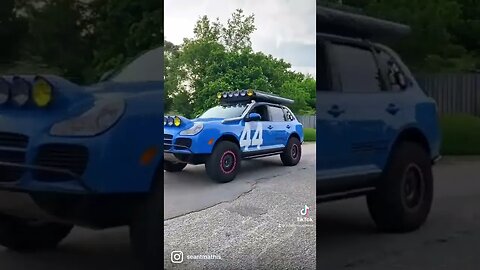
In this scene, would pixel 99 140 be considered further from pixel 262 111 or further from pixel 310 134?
pixel 310 134

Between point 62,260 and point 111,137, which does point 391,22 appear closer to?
point 111,137

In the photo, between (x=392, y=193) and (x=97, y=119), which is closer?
(x=97, y=119)

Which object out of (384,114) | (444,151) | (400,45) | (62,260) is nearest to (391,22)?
(400,45)

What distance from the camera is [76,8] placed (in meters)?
3.33

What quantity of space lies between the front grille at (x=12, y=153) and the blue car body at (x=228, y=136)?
772mm

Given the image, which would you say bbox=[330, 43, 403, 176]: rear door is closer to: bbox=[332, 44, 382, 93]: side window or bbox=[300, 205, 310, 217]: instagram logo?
bbox=[332, 44, 382, 93]: side window

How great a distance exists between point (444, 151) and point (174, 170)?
1.49 m

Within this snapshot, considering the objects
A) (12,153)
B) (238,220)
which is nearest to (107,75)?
(12,153)

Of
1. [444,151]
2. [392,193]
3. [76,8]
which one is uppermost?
[76,8]

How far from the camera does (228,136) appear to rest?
335 cm

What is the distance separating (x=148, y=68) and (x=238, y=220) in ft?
3.06

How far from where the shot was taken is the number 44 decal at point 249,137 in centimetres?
337

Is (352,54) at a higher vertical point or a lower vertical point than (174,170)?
higher

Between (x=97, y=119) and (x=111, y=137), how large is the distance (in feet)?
0.40
